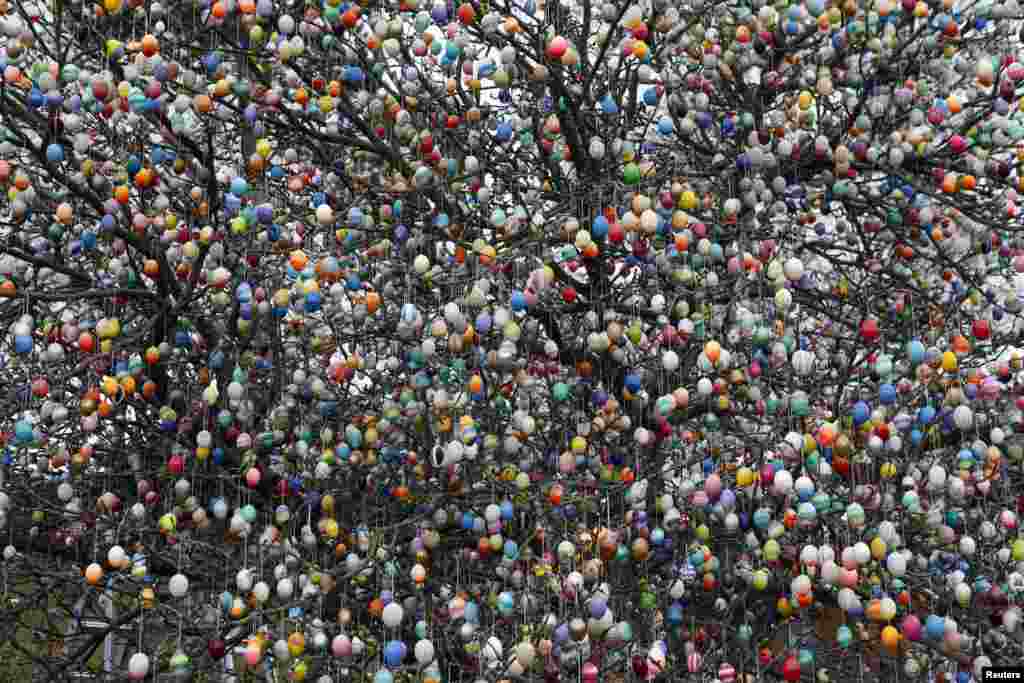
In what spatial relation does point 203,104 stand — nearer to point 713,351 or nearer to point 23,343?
point 23,343

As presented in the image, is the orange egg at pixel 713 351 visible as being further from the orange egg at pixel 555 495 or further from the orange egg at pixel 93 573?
the orange egg at pixel 93 573

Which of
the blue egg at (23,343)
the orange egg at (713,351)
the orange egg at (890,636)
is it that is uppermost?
the blue egg at (23,343)

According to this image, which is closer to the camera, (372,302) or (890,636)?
(890,636)

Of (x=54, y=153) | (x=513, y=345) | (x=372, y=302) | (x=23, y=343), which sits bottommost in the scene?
(x=513, y=345)

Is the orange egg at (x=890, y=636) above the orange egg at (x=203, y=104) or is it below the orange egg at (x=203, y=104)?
below

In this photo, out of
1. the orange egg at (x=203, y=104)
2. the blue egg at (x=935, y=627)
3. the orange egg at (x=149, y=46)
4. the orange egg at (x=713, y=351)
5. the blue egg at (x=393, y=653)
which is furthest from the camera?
the orange egg at (x=203, y=104)

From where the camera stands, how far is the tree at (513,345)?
4.17 meters

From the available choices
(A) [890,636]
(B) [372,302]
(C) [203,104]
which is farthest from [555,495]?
(C) [203,104]

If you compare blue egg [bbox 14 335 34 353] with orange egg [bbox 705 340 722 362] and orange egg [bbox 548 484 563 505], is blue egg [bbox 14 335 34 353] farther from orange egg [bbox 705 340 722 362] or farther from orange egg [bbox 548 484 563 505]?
orange egg [bbox 705 340 722 362]

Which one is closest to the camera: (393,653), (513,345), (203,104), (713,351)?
(393,653)

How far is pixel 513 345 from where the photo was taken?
165 inches

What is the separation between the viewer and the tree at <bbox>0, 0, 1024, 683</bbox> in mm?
4168

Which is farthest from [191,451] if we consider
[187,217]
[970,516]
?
Result: [970,516]

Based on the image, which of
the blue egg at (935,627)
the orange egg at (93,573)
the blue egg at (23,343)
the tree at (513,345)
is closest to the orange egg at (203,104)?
the tree at (513,345)
